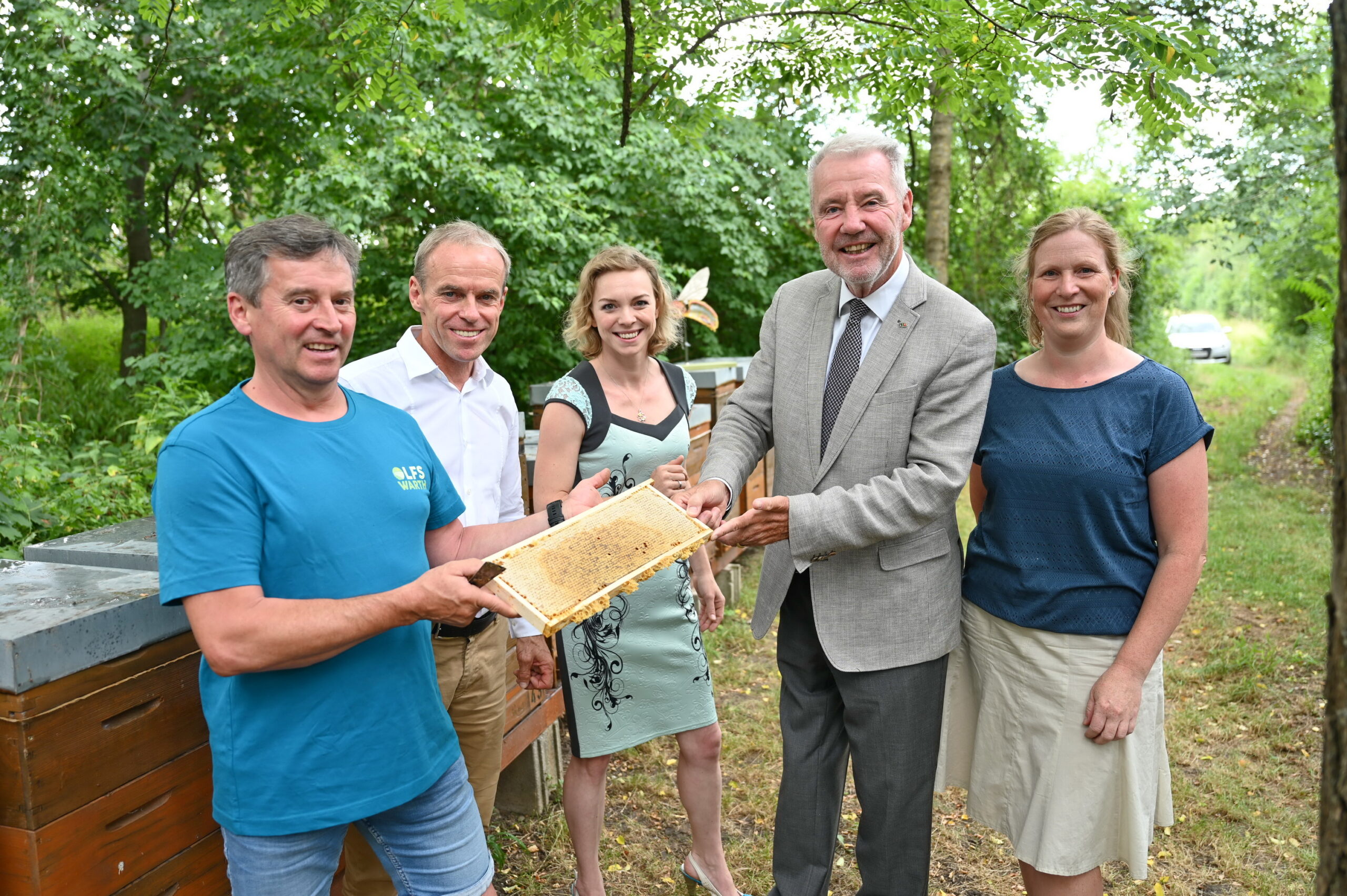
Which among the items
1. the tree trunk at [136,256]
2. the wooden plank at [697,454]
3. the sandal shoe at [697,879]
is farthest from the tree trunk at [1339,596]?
the tree trunk at [136,256]

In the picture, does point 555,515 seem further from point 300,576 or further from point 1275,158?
point 1275,158

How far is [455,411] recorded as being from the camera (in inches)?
104

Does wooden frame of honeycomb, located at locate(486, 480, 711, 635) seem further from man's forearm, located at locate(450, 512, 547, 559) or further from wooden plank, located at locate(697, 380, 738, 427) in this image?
wooden plank, located at locate(697, 380, 738, 427)

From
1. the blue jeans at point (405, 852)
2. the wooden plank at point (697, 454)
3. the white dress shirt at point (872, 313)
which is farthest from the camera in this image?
the wooden plank at point (697, 454)

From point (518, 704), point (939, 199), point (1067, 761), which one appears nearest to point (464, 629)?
point (518, 704)

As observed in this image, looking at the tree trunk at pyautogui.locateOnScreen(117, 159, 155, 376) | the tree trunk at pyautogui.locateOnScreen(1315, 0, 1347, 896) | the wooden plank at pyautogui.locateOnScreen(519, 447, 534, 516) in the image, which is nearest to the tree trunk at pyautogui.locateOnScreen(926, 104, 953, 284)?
the wooden plank at pyautogui.locateOnScreen(519, 447, 534, 516)

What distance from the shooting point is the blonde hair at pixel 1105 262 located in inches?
92.8

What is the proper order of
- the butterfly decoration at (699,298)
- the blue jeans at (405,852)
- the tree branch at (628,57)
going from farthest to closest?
the butterfly decoration at (699,298) < the tree branch at (628,57) < the blue jeans at (405,852)

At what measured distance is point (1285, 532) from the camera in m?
7.76

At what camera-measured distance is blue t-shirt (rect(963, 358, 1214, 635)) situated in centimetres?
224

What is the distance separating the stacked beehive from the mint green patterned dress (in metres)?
1.15

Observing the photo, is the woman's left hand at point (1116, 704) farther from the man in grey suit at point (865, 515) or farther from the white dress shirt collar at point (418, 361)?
the white dress shirt collar at point (418, 361)

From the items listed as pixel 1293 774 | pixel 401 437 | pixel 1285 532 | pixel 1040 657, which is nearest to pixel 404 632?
pixel 401 437

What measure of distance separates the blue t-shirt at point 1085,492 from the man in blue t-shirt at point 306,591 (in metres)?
1.36
